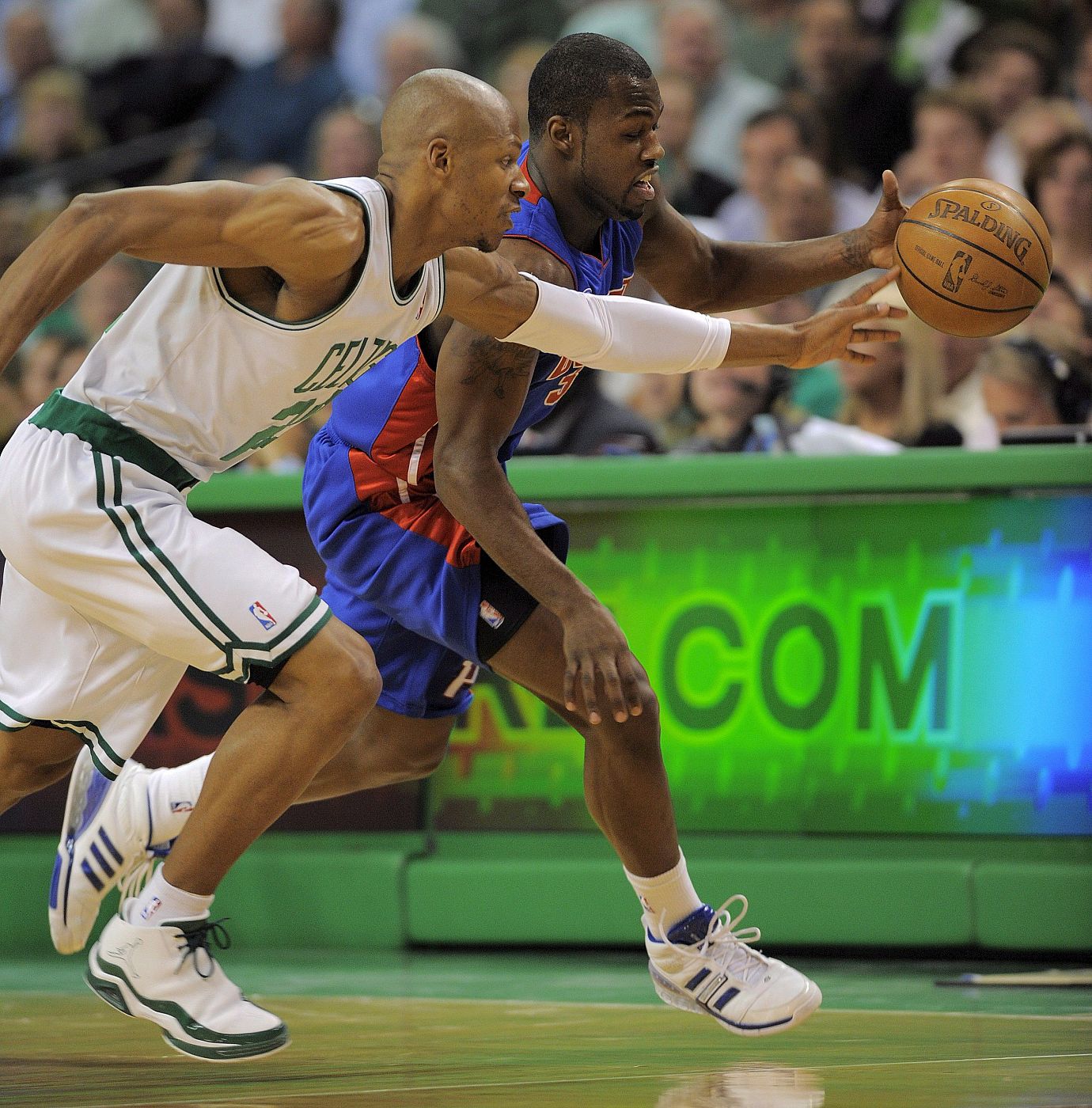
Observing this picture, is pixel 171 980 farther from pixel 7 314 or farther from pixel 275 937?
pixel 275 937

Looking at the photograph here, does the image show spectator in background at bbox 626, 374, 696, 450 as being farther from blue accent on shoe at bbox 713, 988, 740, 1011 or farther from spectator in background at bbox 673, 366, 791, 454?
blue accent on shoe at bbox 713, 988, 740, 1011

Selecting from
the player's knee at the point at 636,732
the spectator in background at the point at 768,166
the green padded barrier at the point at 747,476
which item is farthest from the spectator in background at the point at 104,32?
the player's knee at the point at 636,732

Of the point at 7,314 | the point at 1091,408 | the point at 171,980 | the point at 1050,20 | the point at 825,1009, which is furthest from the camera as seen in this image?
the point at 1050,20

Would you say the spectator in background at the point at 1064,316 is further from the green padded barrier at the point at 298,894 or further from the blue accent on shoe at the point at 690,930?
the blue accent on shoe at the point at 690,930

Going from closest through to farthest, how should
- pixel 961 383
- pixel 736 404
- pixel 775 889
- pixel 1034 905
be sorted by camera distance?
pixel 1034 905 → pixel 775 889 → pixel 736 404 → pixel 961 383

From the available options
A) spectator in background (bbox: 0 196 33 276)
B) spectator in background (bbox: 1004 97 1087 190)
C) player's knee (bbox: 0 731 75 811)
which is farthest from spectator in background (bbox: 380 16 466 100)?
player's knee (bbox: 0 731 75 811)

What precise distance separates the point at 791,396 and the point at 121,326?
158 inches

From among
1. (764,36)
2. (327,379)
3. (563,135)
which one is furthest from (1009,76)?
(327,379)

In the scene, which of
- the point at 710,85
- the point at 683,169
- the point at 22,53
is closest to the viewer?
the point at 683,169

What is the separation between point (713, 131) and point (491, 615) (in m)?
5.16

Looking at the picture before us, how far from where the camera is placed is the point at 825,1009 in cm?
406

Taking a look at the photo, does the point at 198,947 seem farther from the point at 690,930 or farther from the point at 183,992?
the point at 690,930

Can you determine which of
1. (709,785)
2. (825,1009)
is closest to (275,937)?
(709,785)

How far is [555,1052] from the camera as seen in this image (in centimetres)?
346
